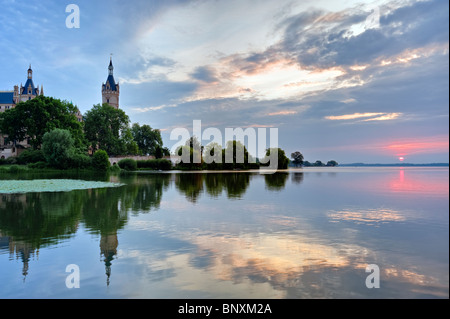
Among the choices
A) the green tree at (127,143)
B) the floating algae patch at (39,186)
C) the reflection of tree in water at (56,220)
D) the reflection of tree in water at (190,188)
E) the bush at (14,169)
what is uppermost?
the green tree at (127,143)

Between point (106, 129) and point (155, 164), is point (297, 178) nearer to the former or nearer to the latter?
point (155, 164)

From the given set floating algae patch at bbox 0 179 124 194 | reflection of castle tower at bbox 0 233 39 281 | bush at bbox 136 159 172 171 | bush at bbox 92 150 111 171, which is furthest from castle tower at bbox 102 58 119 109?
reflection of castle tower at bbox 0 233 39 281

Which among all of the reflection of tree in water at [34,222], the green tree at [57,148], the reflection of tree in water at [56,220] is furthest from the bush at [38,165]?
the reflection of tree in water at [34,222]

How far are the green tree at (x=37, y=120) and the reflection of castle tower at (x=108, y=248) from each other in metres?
74.3

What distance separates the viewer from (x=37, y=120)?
77312 mm

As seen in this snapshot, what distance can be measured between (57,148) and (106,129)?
32.4 metres

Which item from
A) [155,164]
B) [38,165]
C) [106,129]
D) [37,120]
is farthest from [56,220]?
[106,129]

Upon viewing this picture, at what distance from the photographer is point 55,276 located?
7.67 meters

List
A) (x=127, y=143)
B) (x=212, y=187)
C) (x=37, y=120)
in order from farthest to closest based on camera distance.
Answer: (x=127, y=143) < (x=37, y=120) < (x=212, y=187)

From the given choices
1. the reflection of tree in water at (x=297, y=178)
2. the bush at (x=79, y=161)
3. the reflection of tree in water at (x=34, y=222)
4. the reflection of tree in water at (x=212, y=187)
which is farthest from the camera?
the bush at (x=79, y=161)

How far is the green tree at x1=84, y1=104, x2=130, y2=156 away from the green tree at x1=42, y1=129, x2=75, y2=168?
28169mm

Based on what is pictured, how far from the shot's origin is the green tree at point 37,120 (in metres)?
76.1

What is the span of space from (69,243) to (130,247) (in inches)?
91.3

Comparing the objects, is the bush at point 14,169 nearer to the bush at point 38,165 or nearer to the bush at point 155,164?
the bush at point 38,165
